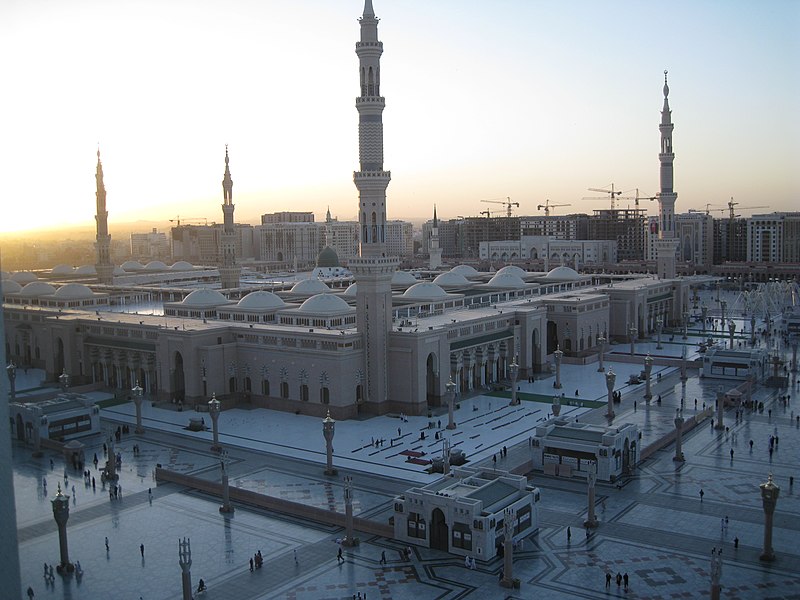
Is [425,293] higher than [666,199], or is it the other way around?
[666,199]

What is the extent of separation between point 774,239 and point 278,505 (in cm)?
12175

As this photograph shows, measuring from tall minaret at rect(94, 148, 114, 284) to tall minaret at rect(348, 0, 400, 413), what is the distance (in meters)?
29.2

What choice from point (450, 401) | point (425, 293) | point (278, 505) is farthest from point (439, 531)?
point (425, 293)

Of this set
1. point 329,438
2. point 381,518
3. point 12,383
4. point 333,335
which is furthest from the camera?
point 12,383

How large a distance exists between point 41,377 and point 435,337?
25.1 m

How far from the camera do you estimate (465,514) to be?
22.6 meters

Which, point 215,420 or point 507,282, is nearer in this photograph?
point 215,420

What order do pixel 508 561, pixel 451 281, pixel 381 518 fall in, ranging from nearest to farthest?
pixel 508 561
pixel 381 518
pixel 451 281

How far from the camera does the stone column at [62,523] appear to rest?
2116 centimetres

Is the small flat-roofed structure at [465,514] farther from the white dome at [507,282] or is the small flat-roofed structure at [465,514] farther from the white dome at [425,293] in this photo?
the white dome at [507,282]

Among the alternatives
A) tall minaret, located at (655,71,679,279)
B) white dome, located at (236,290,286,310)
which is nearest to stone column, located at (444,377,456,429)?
white dome, located at (236,290,286,310)

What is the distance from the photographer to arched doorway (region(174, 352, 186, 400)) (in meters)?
40.8

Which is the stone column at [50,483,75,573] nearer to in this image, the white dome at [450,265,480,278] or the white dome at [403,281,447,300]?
the white dome at [403,281,447,300]

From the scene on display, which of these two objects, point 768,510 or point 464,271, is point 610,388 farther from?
point 464,271
